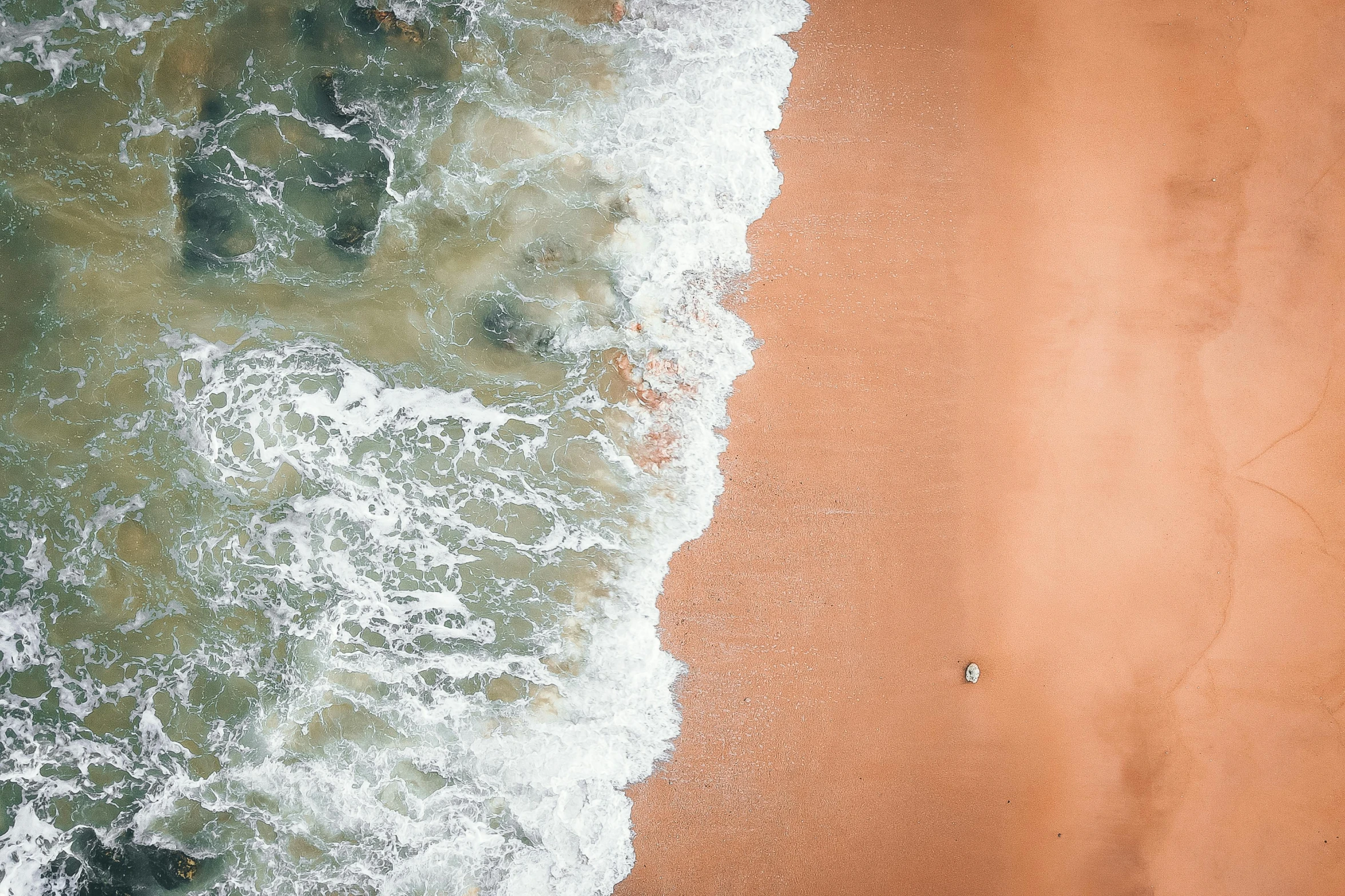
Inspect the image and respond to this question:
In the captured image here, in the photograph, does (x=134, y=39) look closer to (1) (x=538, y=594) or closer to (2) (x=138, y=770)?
(1) (x=538, y=594)

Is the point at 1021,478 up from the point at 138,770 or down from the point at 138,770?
up

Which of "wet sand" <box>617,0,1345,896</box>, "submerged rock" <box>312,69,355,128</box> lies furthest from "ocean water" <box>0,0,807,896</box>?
"wet sand" <box>617,0,1345,896</box>

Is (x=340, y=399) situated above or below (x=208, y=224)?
below

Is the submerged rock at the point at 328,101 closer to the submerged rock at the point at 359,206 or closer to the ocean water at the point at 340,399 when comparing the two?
the ocean water at the point at 340,399

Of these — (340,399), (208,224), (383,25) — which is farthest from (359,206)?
(340,399)

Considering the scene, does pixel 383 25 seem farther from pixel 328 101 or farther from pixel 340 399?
pixel 340 399

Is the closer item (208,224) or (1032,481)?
(1032,481)

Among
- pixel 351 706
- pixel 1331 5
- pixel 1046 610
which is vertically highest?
pixel 1331 5

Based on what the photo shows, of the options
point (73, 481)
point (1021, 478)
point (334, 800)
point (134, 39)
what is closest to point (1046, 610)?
point (1021, 478)
